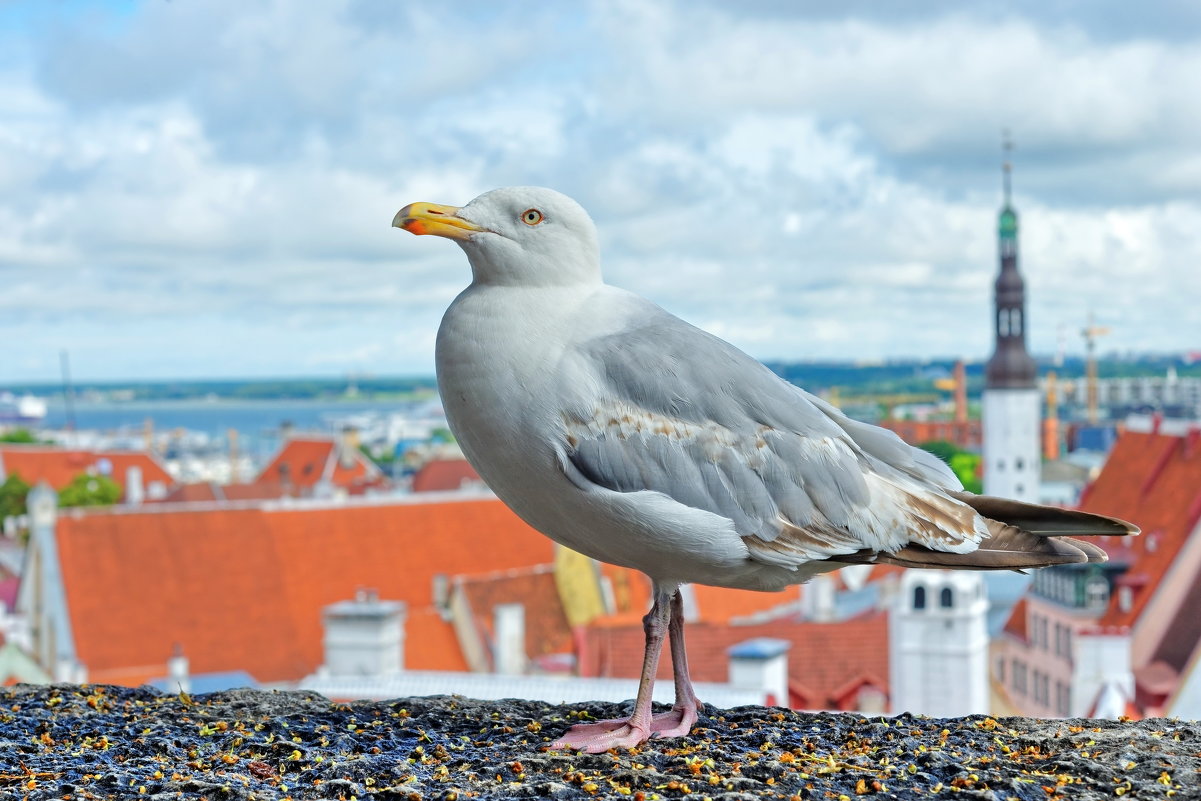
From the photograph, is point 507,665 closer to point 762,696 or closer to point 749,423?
point 762,696

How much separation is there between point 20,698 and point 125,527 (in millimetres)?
34326

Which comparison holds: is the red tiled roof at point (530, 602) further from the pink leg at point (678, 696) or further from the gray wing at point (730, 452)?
the gray wing at point (730, 452)

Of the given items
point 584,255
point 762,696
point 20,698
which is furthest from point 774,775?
point 762,696

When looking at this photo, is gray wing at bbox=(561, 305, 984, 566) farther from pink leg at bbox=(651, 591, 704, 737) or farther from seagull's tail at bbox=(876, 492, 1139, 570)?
pink leg at bbox=(651, 591, 704, 737)

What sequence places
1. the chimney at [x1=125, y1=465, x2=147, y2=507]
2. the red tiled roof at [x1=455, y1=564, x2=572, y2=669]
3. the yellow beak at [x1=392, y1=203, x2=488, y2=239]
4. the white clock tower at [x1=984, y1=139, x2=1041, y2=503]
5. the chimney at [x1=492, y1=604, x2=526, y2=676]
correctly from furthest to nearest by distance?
1. the white clock tower at [x1=984, y1=139, x2=1041, y2=503]
2. the chimney at [x1=125, y1=465, x2=147, y2=507]
3. the red tiled roof at [x1=455, y1=564, x2=572, y2=669]
4. the chimney at [x1=492, y1=604, x2=526, y2=676]
5. the yellow beak at [x1=392, y1=203, x2=488, y2=239]

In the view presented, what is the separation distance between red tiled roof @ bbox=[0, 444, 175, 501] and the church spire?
53866 mm

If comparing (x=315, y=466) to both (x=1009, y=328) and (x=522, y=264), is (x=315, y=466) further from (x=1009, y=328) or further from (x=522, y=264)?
(x=522, y=264)

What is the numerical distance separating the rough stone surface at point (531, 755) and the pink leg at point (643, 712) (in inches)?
2.5

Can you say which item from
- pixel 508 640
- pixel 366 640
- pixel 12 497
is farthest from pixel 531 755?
pixel 12 497

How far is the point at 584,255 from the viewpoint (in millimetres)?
5113

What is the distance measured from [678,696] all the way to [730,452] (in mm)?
1033

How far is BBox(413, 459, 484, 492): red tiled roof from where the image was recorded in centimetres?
7944

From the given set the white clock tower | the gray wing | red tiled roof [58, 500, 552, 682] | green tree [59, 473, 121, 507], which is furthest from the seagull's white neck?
the white clock tower

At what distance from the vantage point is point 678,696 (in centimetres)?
534
